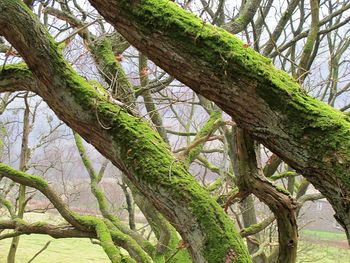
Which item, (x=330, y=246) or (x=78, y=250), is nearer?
(x=330, y=246)

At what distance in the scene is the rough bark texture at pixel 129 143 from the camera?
5.24ft

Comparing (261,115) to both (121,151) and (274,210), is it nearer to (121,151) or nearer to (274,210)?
(274,210)

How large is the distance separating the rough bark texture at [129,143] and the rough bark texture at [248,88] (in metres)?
0.34

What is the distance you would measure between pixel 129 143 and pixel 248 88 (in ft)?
1.84

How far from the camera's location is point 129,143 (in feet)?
5.48

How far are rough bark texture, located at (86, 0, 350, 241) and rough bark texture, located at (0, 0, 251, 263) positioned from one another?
34 centimetres

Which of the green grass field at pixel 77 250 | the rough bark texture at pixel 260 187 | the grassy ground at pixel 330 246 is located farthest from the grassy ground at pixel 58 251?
the rough bark texture at pixel 260 187

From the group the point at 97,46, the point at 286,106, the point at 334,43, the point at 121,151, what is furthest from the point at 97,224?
the point at 334,43

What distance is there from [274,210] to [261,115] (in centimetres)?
50

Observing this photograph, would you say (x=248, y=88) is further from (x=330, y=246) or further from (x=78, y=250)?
(x=78, y=250)

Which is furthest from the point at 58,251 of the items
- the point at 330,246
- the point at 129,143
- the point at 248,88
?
the point at 248,88

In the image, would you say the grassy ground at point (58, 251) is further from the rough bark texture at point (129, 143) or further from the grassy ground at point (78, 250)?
the rough bark texture at point (129, 143)

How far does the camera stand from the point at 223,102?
1464 mm

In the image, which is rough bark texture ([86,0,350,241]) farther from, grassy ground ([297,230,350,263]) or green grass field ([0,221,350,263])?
grassy ground ([297,230,350,263])
